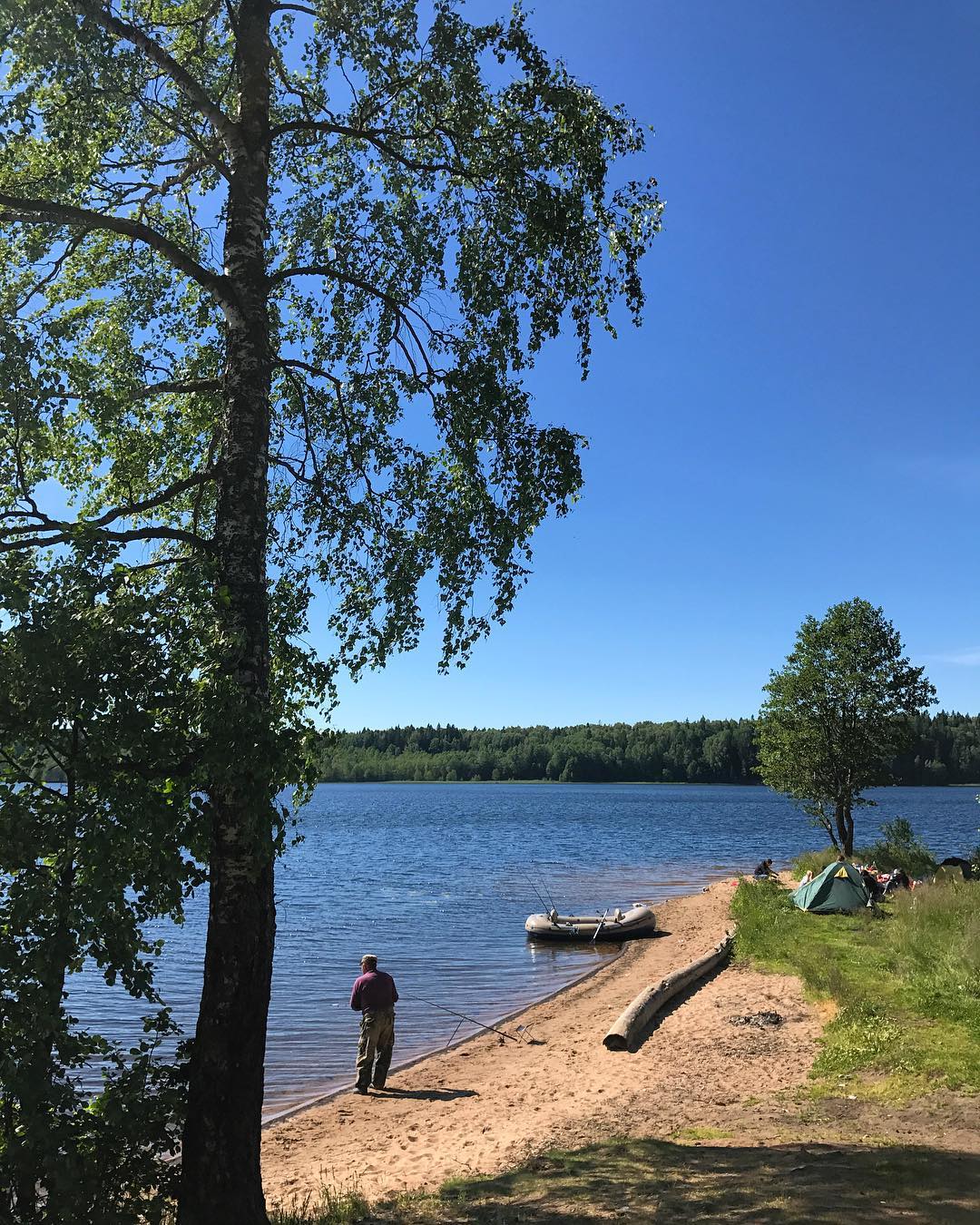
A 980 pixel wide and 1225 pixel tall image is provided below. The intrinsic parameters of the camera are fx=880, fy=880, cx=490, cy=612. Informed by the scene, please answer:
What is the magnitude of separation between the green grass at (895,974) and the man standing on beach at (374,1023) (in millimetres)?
6619

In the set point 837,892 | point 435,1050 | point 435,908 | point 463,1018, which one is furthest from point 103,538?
point 435,908

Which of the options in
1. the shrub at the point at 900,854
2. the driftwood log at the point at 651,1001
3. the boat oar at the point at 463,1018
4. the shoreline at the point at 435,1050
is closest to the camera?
the shoreline at the point at 435,1050

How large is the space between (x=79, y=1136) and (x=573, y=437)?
298 inches

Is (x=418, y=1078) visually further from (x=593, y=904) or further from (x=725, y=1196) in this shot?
(x=593, y=904)

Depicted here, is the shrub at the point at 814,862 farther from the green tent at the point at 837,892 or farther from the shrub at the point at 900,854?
the green tent at the point at 837,892

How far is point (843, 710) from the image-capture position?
34969 millimetres

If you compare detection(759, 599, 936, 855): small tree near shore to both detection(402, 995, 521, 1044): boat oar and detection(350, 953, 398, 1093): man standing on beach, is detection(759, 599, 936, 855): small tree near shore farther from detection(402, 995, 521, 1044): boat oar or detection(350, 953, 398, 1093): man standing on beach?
detection(350, 953, 398, 1093): man standing on beach

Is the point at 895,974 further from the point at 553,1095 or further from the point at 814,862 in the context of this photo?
the point at 814,862

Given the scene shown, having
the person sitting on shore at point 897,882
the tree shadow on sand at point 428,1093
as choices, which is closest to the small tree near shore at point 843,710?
the person sitting on shore at point 897,882

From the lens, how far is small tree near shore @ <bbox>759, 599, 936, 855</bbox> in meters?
34.4

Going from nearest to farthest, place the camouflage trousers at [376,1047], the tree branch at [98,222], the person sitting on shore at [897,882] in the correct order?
the tree branch at [98,222] < the camouflage trousers at [376,1047] < the person sitting on shore at [897,882]

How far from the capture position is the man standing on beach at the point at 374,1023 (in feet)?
46.7

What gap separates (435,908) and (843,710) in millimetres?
18029

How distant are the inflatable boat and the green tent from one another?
19.4ft
